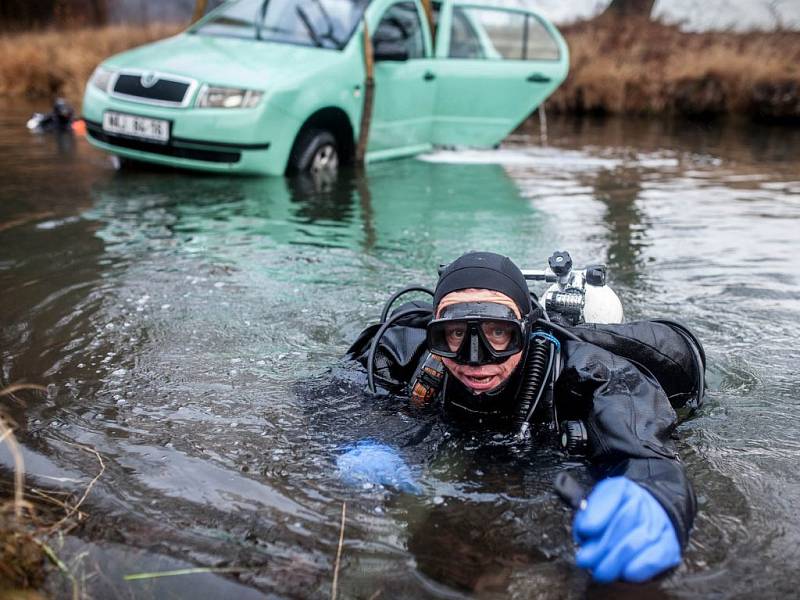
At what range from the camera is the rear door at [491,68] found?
9.22 metres

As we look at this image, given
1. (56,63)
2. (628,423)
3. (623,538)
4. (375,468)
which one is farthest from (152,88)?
(56,63)

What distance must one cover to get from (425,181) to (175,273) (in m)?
3.74

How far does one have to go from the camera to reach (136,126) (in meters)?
7.34

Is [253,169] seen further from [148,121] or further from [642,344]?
[642,344]

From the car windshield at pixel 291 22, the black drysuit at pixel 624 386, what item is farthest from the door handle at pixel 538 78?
the black drysuit at pixel 624 386

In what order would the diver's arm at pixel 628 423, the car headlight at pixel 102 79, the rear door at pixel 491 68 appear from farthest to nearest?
the rear door at pixel 491 68
the car headlight at pixel 102 79
the diver's arm at pixel 628 423

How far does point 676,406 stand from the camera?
3.50m

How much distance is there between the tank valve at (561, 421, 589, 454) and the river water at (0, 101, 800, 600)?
0.12 metres

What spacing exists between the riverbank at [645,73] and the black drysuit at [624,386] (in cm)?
1283

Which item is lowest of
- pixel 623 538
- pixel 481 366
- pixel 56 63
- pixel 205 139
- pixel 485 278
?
pixel 623 538

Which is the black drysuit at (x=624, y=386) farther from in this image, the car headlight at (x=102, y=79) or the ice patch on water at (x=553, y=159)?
the ice patch on water at (x=553, y=159)

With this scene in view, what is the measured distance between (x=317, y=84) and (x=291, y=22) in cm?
93

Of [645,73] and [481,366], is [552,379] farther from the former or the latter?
[645,73]

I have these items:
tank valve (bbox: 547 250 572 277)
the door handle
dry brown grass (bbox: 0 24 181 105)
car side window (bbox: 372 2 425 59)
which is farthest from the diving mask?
dry brown grass (bbox: 0 24 181 105)
